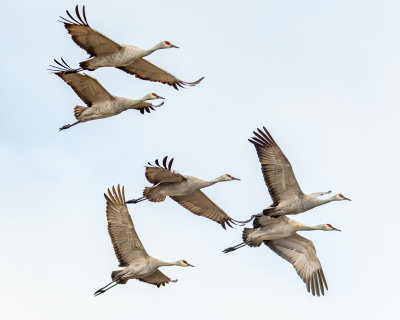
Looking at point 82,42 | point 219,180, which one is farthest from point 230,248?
point 82,42

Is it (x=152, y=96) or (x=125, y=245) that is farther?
(x=152, y=96)

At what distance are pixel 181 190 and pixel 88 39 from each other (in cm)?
491

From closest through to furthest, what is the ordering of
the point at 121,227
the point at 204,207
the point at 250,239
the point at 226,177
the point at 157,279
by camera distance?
the point at 121,227 → the point at 157,279 → the point at 250,239 → the point at 226,177 → the point at 204,207

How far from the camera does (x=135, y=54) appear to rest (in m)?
37.1

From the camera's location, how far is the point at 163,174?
38156 mm

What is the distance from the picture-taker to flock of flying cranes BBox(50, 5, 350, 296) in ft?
119

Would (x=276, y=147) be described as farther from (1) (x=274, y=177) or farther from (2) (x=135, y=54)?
(2) (x=135, y=54)

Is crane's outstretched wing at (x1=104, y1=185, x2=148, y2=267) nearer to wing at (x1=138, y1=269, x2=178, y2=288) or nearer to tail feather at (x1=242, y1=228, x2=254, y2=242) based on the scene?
wing at (x1=138, y1=269, x2=178, y2=288)

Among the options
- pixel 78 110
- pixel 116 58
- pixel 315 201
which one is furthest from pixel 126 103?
pixel 315 201

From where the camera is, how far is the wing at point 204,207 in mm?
40094

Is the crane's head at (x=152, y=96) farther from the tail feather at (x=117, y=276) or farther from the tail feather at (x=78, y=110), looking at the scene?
the tail feather at (x=117, y=276)

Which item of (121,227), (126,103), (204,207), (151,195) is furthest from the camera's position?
(204,207)

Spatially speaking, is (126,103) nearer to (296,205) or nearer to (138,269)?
(138,269)

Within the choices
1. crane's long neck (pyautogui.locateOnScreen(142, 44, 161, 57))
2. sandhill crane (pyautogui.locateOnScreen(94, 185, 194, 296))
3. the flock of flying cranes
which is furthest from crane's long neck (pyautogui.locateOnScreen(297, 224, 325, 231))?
crane's long neck (pyautogui.locateOnScreen(142, 44, 161, 57))
